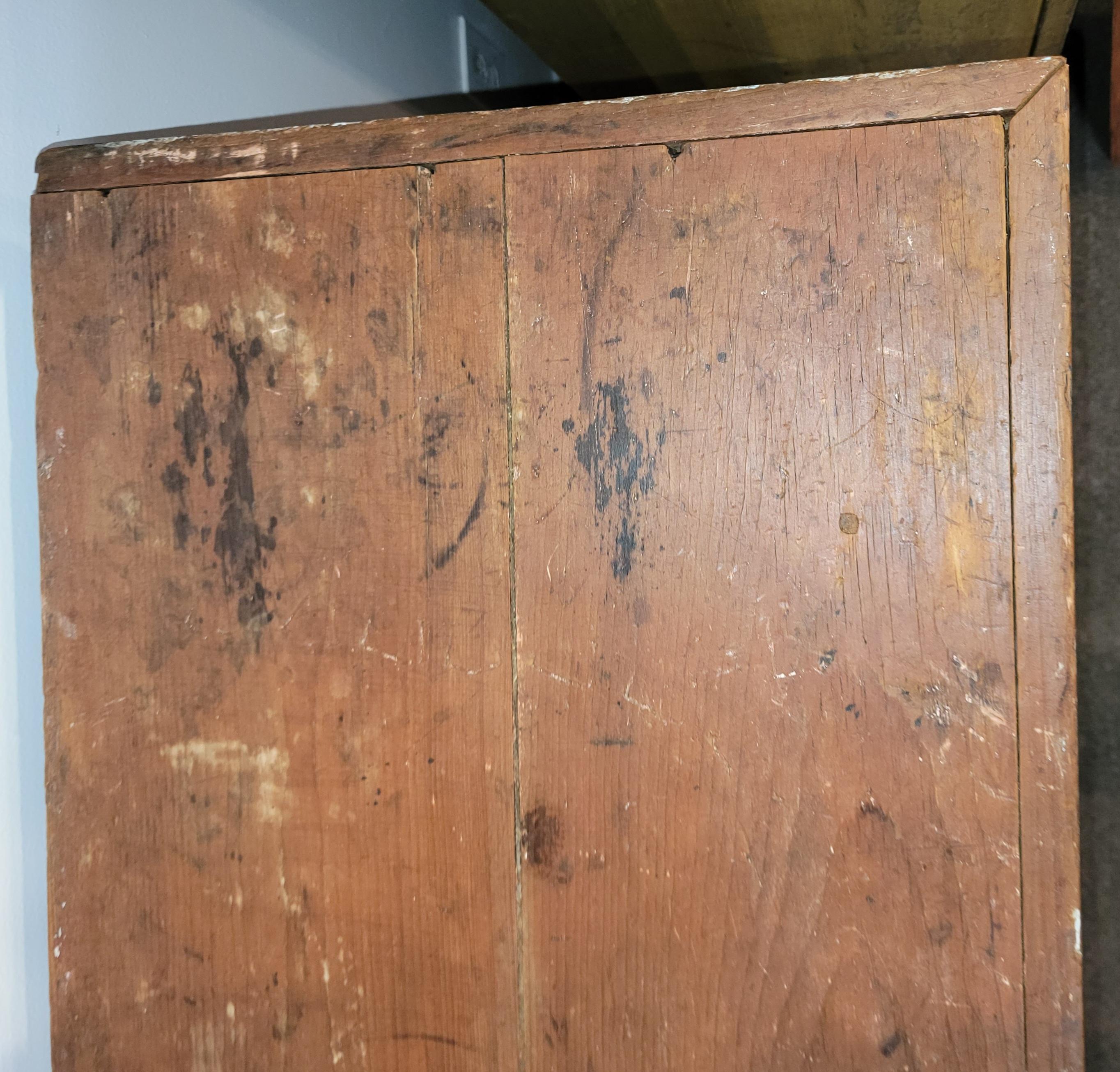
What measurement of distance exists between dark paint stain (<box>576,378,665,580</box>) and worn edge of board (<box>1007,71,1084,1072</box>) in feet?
0.79

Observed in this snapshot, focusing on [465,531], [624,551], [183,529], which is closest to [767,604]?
[624,551]

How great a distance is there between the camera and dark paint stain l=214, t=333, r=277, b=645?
67 cm

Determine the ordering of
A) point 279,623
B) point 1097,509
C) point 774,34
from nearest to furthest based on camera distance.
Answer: point 279,623 → point 774,34 → point 1097,509

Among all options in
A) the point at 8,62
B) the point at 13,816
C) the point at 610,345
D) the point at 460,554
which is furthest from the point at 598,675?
the point at 8,62

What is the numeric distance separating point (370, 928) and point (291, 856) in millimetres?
80

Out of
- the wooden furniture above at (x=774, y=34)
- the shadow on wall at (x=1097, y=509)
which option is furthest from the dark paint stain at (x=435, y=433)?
the shadow on wall at (x=1097, y=509)

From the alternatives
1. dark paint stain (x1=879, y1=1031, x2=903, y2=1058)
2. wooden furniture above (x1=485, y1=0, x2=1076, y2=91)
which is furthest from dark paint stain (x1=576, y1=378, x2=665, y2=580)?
wooden furniture above (x1=485, y1=0, x2=1076, y2=91)

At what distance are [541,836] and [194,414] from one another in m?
0.41

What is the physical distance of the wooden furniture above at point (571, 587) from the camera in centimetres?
58

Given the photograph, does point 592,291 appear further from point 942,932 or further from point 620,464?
point 942,932

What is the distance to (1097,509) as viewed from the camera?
→ 143 centimetres

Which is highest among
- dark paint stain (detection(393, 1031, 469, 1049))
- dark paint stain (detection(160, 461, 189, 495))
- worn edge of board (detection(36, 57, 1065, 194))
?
worn edge of board (detection(36, 57, 1065, 194))

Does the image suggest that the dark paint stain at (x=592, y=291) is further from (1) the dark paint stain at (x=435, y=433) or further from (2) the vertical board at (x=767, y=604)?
(1) the dark paint stain at (x=435, y=433)

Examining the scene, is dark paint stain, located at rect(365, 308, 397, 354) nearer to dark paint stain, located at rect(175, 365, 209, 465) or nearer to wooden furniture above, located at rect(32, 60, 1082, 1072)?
wooden furniture above, located at rect(32, 60, 1082, 1072)
